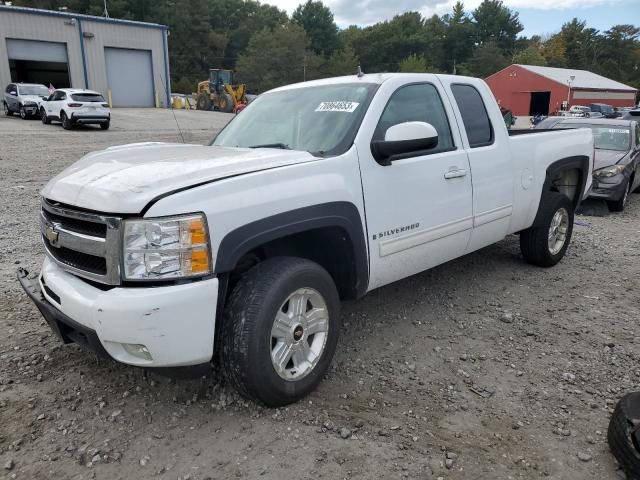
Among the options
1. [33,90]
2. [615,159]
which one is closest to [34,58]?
[33,90]

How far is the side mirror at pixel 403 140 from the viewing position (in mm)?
3238

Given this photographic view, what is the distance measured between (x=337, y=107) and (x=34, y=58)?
114 feet

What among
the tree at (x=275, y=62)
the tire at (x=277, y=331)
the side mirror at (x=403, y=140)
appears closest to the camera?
the tire at (x=277, y=331)

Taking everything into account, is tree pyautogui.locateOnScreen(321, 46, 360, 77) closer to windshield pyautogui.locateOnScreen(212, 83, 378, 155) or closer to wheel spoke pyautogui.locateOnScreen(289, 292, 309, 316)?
windshield pyautogui.locateOnScreen(212, 83, 378, 155)

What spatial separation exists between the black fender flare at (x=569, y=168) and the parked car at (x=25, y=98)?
80.1 feet

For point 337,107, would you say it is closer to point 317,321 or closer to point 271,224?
point 271,224

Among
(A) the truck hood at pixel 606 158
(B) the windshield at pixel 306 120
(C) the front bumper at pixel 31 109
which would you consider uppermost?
(C) the front bumper at pixel 31 109

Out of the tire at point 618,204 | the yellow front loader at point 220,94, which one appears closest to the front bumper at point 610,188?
the tire at point 618,204

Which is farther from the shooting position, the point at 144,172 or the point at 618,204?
the point at 618,204

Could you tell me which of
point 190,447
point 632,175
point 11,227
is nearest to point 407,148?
point 190,447

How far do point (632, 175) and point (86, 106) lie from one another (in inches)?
752

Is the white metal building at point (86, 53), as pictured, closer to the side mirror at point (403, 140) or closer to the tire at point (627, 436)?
the side mirror at point (403, 140)

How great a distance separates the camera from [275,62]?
6681 centimetres

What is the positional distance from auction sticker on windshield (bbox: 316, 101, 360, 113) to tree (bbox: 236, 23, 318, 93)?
2525 inches
